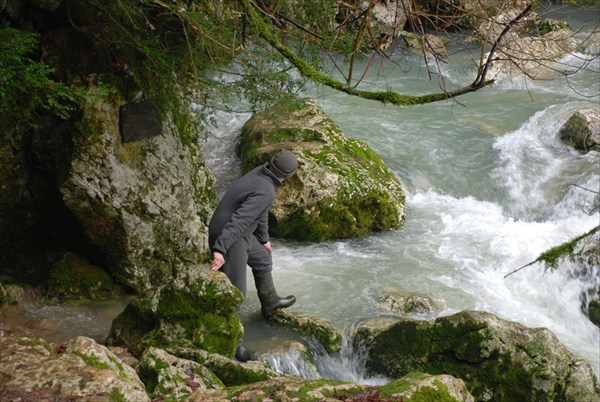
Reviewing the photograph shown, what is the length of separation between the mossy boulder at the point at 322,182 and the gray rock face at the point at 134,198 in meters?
1.67

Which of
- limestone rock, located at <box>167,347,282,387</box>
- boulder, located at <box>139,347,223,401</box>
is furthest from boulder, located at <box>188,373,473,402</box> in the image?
limestone rock, located at <box>167,347,282,387</box>

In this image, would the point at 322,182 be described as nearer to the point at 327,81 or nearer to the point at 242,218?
the point at 327,81

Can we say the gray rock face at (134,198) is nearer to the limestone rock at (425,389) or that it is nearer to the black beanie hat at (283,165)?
the black beanie hat at (283,165)

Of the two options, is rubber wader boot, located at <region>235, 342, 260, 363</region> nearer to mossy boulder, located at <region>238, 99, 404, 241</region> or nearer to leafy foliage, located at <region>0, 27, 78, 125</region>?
leafy foliage, located at <region>0, 27, 78, 125</region>

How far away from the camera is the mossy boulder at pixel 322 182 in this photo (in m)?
8.68

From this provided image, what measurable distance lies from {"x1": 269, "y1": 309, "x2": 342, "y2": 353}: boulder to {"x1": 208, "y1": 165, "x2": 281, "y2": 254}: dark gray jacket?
1112 millimetres

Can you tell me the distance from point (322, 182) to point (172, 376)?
16.2ft

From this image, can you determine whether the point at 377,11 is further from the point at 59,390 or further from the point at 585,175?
the point at 59,390

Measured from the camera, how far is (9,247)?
680cm

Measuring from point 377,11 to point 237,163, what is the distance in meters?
9.01

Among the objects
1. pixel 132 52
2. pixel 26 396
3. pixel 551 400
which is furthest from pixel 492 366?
pixel 132 52

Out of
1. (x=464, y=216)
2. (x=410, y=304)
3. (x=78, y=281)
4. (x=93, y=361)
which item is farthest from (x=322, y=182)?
(x=93, y=361)

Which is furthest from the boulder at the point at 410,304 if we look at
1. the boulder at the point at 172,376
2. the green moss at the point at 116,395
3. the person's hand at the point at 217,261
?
the green moss at the point at 116,395

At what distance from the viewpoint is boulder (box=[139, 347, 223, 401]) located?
13.5 ft
